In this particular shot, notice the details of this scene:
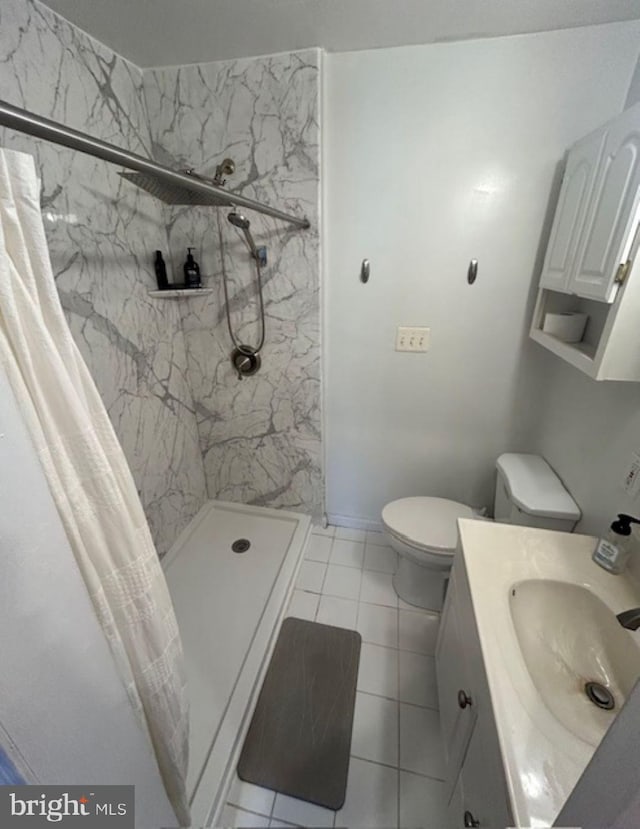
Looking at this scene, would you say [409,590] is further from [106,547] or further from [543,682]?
[106,547]

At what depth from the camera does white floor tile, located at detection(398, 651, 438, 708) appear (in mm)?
1284

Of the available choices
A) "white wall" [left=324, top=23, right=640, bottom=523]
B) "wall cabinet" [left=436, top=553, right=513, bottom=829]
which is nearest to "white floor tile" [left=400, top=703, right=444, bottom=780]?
"wall cabinet" [left=436, top=553, right=513, bottom=829]

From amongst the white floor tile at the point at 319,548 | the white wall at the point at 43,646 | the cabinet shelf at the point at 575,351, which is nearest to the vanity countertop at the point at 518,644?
the cabinet shelf at the point at 575,351

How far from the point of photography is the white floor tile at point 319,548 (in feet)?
6.26

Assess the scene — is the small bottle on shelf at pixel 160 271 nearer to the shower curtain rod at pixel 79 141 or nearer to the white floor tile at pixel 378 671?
the shower curtain rod at pixel 79 141

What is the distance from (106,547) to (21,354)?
1.18 ft

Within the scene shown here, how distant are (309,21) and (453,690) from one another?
2252mm

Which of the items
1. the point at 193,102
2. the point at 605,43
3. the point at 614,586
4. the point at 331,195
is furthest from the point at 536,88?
the point at 614,586

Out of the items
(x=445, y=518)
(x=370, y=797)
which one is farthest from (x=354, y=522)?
(x=370, y=797)

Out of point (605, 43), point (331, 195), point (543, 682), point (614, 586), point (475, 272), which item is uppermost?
point (605, 43)

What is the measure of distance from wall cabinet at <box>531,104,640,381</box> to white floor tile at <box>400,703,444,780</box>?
132 centimetres

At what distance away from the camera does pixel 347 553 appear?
6.36 ft

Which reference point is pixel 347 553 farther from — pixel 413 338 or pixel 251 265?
pixel 251 265

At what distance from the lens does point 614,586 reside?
0.88m
